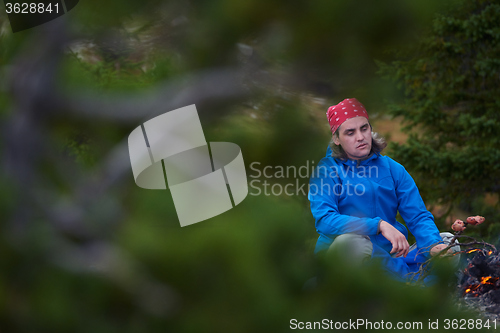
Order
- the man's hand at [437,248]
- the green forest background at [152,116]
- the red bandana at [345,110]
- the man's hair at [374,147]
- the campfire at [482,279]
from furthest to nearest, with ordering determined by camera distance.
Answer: the campfire at [482,279] < the man's hand at [437,248] < the man's hair at [374,147] < the red bandana at [345,110] < the green forest background at [152,116]

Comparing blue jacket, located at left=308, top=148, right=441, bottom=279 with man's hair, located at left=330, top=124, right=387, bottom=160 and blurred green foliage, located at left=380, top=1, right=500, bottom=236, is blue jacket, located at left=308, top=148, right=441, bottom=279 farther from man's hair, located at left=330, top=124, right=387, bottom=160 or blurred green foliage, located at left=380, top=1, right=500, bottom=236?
blurred green foliage, located at left=380, top=1, right=500, bottom=236

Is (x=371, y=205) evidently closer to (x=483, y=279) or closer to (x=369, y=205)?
(x=369, y=205)

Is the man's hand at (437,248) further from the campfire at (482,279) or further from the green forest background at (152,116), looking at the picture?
the green forest background at (152,116)

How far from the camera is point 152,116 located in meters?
0.82

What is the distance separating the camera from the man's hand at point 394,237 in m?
1.46

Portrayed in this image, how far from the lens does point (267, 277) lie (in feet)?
2.75

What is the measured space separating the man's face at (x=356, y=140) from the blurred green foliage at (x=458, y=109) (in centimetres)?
223

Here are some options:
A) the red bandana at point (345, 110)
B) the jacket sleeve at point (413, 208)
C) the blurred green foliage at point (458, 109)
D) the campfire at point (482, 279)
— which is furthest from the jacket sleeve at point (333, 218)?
the blurred green foliage at point (458, 109)

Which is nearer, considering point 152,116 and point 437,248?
point 152,116

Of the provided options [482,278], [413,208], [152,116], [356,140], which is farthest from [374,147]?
[152,116]

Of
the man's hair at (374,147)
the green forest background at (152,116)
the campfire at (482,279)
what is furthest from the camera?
the campfire at (482,279)

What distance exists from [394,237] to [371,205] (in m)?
0.13

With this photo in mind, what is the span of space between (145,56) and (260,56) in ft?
0.59

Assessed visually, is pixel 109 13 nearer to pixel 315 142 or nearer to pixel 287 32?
pixel 287 32
